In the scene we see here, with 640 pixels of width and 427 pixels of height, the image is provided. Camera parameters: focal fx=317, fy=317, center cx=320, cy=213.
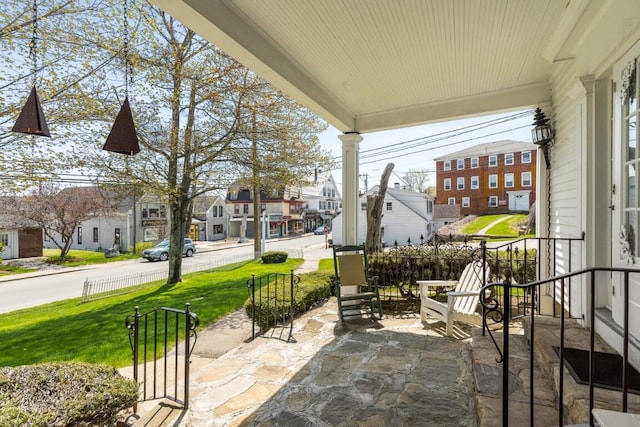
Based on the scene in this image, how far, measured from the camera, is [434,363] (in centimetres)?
322

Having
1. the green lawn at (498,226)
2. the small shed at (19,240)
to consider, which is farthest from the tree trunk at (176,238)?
the green lawn at (498,226)

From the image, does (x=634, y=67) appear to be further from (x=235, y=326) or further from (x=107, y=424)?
(x=235, y=326)

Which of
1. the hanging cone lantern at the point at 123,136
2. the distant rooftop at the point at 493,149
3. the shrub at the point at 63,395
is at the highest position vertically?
the distant rooftop at the point at 493,149

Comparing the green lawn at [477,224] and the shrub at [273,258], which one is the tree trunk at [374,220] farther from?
the green lawn at [477,224]

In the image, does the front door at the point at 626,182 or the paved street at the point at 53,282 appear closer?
the front door at the point at 626,182

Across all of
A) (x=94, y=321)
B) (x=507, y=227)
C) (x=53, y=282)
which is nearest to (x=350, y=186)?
(x=94, y=321)

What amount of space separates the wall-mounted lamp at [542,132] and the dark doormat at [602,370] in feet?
9.19

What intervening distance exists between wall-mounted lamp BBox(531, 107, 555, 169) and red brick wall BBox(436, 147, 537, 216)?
26249 mm

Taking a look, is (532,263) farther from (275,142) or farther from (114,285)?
(114,285)

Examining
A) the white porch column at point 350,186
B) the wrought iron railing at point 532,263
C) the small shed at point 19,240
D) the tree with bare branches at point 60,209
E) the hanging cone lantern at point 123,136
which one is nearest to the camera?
the hanging cone lantern at point 123,136

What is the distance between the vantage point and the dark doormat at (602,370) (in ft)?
6.15

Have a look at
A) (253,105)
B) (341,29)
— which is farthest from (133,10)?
(341,29)

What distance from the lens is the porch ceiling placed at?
271cm

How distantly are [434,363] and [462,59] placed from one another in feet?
11.1
